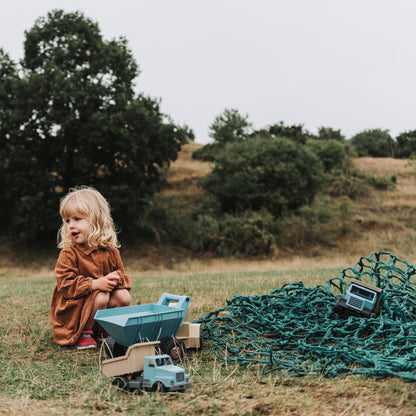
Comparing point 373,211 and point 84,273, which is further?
point 373,211

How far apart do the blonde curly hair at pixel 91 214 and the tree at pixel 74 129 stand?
1636 cm

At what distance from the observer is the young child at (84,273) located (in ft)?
14.4

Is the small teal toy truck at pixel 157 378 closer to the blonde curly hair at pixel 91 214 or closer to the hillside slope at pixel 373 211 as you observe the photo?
the blonde curly hair at pixel 91 214

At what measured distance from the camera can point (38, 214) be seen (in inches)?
810

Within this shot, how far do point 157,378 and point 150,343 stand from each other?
35cm

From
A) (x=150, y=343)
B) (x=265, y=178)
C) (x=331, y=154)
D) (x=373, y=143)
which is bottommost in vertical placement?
(x=150, y=343)

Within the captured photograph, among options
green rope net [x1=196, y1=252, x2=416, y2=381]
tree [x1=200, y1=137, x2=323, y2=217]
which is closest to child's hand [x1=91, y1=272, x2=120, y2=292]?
green rope net [x1=196, y1=252, x2=416, y2=381]

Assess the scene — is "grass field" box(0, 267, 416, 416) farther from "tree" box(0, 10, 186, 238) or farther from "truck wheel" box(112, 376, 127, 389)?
"tree" box(0, 10, 186, 238)

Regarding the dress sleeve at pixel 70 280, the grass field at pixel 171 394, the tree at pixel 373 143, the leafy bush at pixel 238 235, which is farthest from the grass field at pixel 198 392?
the tree at pixel 373 143

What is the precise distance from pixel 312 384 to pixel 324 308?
6.42 feet

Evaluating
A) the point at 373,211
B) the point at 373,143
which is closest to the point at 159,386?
the point at 373,211

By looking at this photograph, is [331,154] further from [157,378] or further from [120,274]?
[157,378]

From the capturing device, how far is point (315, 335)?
435 cm

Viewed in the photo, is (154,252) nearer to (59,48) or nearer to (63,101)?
(63,101)
